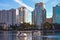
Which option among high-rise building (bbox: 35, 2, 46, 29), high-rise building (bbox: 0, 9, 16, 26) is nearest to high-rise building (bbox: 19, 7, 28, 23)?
high-rise building (bbox: 0, 9, 16, 26)

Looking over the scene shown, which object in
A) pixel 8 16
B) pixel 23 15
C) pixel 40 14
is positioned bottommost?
pixel 8 16

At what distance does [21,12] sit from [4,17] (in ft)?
20.0

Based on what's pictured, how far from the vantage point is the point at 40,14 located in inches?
2601

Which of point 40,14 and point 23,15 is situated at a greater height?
point 40,14

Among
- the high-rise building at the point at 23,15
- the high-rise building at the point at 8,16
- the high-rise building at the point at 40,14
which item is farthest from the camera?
the high-rise building at the point at 8,16

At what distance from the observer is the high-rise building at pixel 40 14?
64.4 m

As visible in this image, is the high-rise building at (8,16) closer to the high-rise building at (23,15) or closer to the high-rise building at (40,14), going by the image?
the high-rise building at (23,15)

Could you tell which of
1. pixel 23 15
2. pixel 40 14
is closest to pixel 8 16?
pixel 23 15

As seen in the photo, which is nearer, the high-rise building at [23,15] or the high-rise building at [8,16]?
the high-rise building at [23,15]

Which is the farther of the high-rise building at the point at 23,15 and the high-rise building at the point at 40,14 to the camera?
the high-rise building at the point at 23,15

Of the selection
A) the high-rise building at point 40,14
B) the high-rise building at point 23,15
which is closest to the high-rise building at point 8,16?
the high-rise building at point 23,15

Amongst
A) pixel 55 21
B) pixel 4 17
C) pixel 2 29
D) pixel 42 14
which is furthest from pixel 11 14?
pixel 55 21

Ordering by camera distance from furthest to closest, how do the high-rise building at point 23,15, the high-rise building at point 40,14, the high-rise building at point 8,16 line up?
1. the high-rise building at point 8,16
2. the high-rise building at point 23,15
3. the high-rise building at point 40,14

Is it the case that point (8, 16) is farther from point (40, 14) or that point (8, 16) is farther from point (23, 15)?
point (40, 14)
